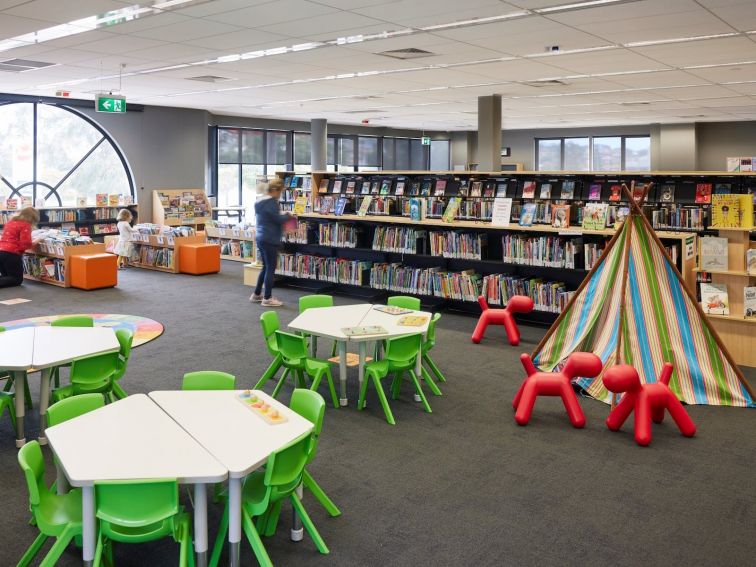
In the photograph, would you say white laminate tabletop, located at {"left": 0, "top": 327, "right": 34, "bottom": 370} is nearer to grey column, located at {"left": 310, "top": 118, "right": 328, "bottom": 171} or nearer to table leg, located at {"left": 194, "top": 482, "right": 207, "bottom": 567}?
table leg, located at {"left": 194, "top": 482, "right": 207, "bottom": 567}

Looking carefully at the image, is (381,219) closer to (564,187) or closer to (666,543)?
(564,187)

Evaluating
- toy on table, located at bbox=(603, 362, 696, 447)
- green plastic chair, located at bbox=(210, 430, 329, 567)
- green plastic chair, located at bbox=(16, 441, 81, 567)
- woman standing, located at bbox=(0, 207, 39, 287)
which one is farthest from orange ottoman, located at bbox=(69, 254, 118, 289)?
toy on table, located at bbox=(603, 362, 696, 447)

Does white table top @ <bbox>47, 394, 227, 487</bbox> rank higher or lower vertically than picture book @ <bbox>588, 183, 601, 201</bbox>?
lower

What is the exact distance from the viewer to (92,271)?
37.9 feet

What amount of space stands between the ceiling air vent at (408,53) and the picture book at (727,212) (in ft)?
12.3

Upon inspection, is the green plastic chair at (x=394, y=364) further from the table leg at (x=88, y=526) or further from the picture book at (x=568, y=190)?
the picture book at (x=568, y=190)

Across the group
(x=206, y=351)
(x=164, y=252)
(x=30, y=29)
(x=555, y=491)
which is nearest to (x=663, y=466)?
(x=555, y=491)

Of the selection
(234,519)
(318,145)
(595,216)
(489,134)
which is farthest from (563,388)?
(318,145)

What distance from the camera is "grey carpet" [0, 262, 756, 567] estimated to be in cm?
376

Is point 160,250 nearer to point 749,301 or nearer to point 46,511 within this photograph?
point 749,301

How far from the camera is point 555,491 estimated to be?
176 inches

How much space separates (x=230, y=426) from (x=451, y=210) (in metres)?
6.40

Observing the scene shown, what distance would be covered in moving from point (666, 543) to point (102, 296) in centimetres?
938

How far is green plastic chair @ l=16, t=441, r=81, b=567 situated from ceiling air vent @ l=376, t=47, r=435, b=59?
21.3 feet
